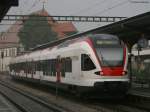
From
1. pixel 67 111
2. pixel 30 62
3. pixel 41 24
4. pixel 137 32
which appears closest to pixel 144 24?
pixel 137 32

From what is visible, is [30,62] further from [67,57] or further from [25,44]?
[25,44]

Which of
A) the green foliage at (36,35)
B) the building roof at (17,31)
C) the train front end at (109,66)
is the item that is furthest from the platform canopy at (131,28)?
the building roof at (17,31)

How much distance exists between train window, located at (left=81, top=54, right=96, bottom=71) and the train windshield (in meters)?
0.42

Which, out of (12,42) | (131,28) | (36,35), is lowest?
(131,28)

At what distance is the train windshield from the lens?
2136 cm

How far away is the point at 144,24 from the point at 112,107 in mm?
5416

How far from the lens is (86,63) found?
21641 mm

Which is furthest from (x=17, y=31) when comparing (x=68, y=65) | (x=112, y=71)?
Answer: (x=112, y=71)

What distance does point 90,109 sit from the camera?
19.9 meters

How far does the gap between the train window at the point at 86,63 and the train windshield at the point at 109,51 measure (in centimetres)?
42

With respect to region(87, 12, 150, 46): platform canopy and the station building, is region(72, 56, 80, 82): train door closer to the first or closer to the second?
region(87, 12, 150, 46): platform canopy

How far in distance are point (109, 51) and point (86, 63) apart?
3.46ft

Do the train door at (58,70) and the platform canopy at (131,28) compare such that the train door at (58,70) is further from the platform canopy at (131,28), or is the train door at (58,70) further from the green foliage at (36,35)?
the green foliage at (36,35)

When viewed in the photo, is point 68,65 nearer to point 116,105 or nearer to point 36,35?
point 116,105
